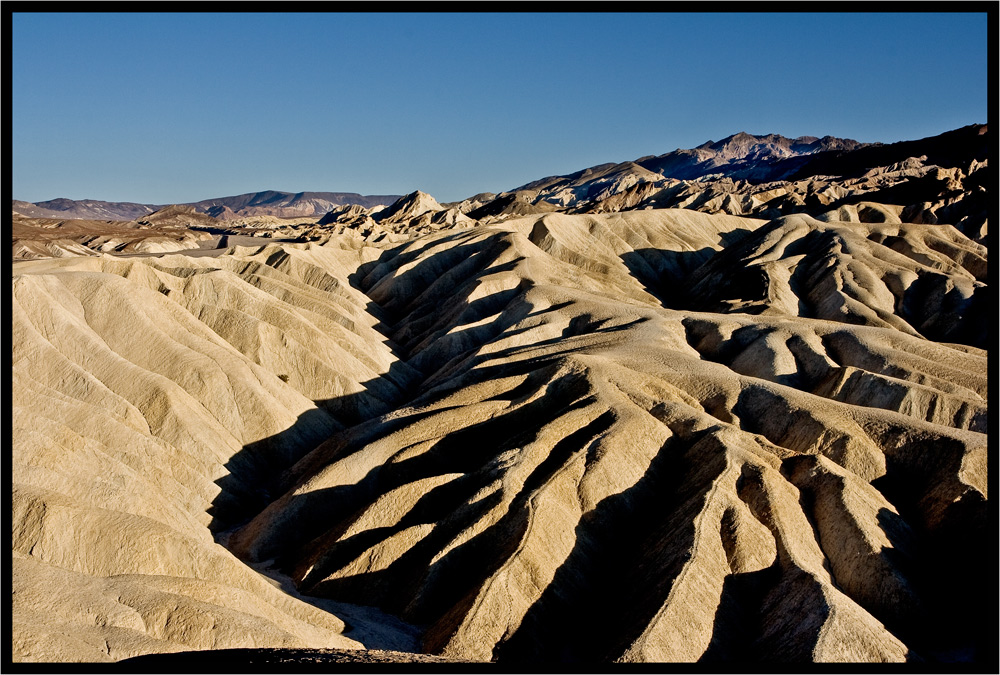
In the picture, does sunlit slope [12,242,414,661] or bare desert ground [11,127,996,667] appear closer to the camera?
sunlit slope [12,242,414,661]

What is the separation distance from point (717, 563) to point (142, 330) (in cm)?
3792

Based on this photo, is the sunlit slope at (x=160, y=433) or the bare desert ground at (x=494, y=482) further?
the bare desert ground at (x=494, y=482)

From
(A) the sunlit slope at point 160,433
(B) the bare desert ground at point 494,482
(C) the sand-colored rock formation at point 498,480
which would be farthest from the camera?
(C) the sand-colored rock formation at point 498,480

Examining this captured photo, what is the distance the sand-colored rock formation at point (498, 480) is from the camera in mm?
23906

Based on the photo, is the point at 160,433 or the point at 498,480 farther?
the point at 160,433

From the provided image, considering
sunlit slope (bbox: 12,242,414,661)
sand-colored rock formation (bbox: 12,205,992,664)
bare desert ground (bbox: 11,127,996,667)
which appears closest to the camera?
sunlit slope (bbox: 12,242,414,661)

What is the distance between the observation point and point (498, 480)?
31281 millimetres

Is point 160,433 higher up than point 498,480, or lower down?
higher up

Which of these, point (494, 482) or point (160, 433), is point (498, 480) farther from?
point (160, 433)

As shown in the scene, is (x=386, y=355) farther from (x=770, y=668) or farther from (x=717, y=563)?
(x=770, y=668)

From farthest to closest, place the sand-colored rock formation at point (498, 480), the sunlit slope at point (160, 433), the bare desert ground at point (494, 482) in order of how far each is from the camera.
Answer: the sand-colored rock formation at point (498, 480), the bare desert ground at point (494, 482), the sunlit slope at point (160, 433)

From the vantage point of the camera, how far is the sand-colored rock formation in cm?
2391

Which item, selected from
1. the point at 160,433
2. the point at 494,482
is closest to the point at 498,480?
the point at 494,482

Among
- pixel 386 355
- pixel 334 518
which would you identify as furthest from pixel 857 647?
pixel 386 355
